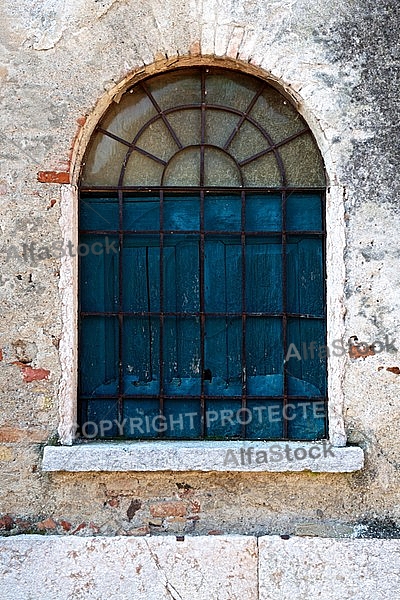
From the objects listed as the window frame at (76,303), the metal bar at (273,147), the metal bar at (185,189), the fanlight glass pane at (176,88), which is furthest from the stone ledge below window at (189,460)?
the fanlight glass pane at (176,88)

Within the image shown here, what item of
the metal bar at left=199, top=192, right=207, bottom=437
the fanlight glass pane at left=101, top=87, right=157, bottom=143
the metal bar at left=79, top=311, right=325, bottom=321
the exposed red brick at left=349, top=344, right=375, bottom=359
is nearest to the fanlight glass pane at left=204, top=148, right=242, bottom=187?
the metal bar at left=199, top=192, right=207, bottom=437

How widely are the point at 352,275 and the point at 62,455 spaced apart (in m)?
1.78

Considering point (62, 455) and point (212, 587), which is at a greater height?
point (62, 455)

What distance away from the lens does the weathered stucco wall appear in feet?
12.6

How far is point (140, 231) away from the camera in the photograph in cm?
401

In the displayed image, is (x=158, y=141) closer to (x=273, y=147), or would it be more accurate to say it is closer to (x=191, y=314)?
(x=273, y=147)

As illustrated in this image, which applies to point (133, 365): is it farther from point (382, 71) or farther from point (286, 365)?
point (382, 71)

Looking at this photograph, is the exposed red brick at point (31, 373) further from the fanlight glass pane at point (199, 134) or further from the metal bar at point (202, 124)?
the metal bar at point (202, 124)

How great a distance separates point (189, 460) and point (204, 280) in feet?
3.18

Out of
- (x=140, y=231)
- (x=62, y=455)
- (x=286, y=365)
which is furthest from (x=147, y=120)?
(x=62, y=455)

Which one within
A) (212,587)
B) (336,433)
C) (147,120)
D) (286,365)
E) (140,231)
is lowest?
(212,587)

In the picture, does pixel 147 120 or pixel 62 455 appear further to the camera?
pixel 147 120

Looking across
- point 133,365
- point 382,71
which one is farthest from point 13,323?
point 382,71

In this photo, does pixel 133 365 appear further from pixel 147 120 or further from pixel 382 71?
pixel 382 71
